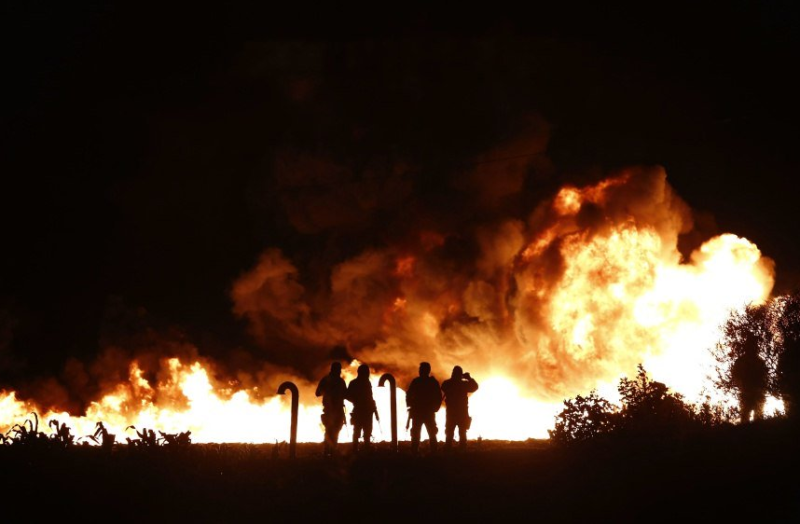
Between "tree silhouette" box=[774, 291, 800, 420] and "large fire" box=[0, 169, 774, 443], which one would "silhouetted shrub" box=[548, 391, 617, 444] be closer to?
"tree silhouette" box=[774, 291, 800, 420]

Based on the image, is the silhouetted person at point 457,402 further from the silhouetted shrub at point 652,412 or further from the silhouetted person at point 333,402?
the silhouetted shrub at point 652,412

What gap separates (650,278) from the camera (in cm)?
2630

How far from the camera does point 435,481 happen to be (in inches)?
437

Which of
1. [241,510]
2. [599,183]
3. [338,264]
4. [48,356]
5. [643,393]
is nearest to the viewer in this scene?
[241,510]

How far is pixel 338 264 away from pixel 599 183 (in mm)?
13155

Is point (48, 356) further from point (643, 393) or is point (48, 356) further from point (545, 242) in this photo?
point (643, 393)

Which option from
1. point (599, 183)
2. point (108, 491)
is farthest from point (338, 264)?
point (108, 491)

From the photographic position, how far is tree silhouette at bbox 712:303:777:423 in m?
17.9

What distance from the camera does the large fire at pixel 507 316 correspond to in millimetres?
26000

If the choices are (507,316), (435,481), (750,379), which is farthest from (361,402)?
(507,316)

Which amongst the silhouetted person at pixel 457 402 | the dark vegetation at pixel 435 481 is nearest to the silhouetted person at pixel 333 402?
the dark vegetation at pixel 435 481

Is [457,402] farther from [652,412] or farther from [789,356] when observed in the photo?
[789,356]

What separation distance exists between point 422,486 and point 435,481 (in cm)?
28

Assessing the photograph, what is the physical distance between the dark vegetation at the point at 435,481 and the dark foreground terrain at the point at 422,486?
0.02 meters
